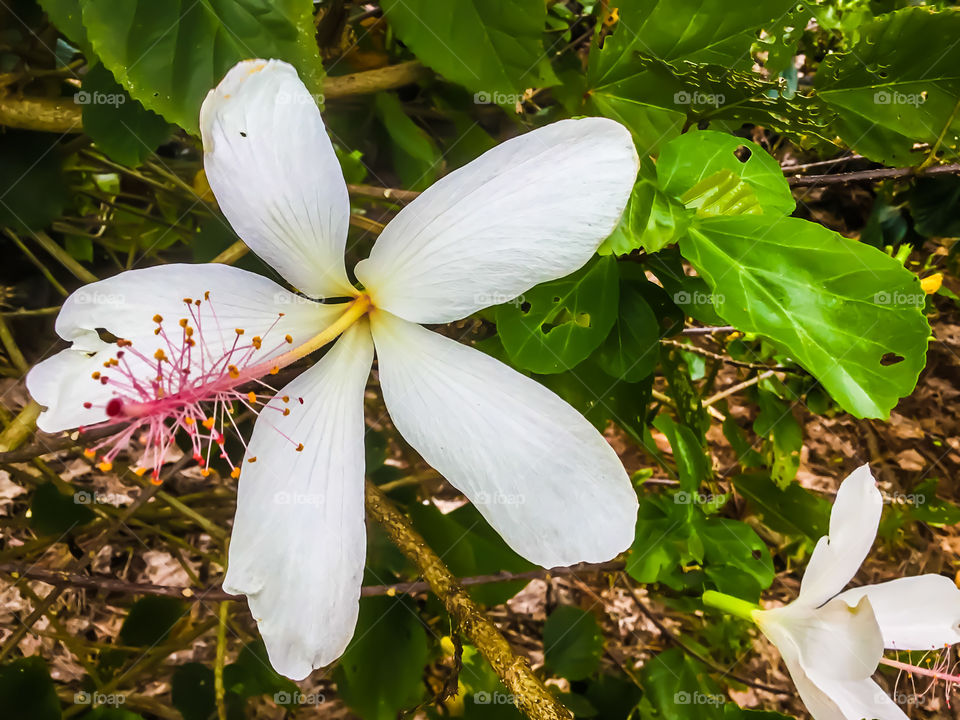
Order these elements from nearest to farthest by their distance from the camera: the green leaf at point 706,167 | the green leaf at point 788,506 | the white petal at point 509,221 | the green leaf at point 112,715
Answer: the white petal at point 509,221, the green leaf at point 706,167, the green leaf at point 112,715, the green leaf at point 788,506

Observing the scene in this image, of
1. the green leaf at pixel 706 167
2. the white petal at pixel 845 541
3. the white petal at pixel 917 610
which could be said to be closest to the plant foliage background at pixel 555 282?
the green leaf at pixel 706 167

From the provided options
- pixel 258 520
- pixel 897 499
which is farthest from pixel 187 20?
pixel 897 499

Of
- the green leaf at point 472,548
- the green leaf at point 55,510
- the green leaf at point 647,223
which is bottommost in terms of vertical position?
the green leaf at point 472,548

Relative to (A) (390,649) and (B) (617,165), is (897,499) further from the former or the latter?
(B) (617,165)

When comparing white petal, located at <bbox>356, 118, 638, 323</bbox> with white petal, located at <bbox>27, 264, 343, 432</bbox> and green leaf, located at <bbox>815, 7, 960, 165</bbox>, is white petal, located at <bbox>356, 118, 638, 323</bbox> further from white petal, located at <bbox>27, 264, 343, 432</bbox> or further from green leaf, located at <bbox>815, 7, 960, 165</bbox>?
green leaf, located at <bbox>815, 7, 960, 165</bbox>

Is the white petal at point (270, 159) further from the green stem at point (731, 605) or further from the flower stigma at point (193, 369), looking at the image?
the green stem at point (731, 605)

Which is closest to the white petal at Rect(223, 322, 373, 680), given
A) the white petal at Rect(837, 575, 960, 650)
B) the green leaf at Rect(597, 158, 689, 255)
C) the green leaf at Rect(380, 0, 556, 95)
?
the green leaf at Rect(597, 158, 689, 255)
